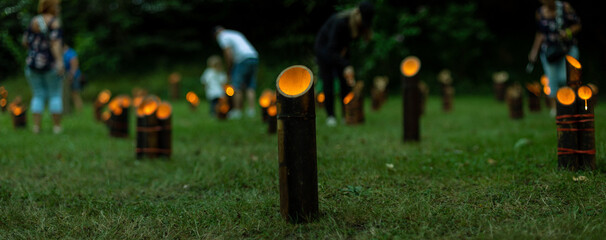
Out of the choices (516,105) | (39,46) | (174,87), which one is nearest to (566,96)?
(516,105)

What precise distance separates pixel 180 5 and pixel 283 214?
15642 mm

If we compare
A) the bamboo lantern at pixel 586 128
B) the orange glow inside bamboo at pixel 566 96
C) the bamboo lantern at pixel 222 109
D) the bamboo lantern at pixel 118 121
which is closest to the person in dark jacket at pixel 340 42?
the orange glow inside bamboo at pixel 566 96

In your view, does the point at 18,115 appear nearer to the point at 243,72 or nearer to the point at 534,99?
the point at 243,72

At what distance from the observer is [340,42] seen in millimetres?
5645

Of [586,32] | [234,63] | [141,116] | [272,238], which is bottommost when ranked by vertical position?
[272,238]

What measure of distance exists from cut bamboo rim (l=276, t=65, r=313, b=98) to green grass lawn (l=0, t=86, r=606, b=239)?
0.71 meters

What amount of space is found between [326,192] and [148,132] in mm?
2222

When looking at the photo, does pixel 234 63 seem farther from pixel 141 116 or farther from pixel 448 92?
pixel 448 92

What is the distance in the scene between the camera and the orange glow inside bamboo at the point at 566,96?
304 centimetres

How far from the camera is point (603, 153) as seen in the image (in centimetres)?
343

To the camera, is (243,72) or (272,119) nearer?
(272,119)

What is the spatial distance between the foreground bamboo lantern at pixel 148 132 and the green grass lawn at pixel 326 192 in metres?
0.15

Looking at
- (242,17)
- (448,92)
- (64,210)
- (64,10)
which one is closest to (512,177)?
(64,210)

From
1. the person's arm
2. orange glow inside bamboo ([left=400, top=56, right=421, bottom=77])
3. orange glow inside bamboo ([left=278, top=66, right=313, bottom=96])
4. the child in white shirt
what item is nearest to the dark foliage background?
the child in white shirt
